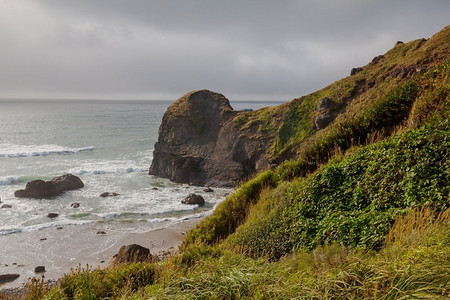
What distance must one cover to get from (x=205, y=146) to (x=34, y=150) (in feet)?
135

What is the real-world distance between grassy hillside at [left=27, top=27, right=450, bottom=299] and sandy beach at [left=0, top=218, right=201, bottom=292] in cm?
1023

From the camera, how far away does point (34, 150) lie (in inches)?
2429

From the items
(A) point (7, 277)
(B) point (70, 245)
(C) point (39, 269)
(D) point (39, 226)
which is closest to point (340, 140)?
(C) point (39, 269)

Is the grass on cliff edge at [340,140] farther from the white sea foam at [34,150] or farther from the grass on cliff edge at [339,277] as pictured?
the white sea foam at [34,150]

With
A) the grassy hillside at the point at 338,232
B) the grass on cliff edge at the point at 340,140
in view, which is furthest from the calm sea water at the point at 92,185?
the grassy hillside at the point at 338,232

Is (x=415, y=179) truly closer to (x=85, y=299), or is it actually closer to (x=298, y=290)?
(x=298, y=290)

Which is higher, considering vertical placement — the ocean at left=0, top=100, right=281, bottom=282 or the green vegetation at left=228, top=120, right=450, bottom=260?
the green vegetation at left=228, top=120, right=450, bottom=260

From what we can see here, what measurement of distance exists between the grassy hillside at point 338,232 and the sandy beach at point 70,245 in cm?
1023

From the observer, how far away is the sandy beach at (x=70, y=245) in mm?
18750

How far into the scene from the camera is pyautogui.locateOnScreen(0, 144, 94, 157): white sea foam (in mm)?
→ 57812

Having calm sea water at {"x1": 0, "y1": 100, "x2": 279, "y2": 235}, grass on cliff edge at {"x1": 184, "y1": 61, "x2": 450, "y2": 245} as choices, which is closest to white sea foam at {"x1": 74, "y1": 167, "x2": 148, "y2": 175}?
calm sea water at {"x1": 0, "y1": 100, "x2": 279, "y2": 235}

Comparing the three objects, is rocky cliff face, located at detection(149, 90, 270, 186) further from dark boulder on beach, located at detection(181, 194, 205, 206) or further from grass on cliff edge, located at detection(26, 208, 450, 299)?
grass on cliff edge, located at detection(26, 208, 450, 299)

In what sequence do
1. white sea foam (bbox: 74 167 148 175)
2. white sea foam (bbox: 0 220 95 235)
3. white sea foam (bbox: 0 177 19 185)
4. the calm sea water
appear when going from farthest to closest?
white sea foam (bbox: 74 167 148 175), white sea foam (bbox: 0 177 19 185), the calm sea water, white sea foam (bbox: 0 220 95 235)

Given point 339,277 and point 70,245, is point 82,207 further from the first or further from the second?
point 339,277
